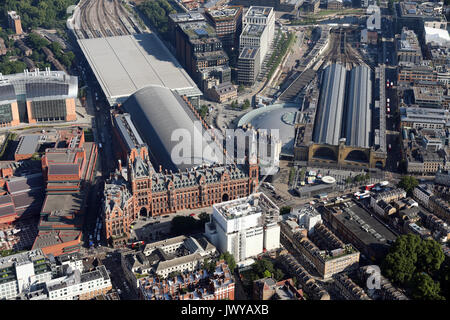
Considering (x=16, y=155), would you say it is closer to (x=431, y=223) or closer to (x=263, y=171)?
(x=263, y=171)

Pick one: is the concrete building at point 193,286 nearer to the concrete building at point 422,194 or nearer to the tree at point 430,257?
the tree at point 430,257

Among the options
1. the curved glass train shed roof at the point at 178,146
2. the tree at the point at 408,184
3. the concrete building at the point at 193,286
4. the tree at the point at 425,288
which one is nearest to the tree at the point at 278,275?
the concrete building at the point at 193,286

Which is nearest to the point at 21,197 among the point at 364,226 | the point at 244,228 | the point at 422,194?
the point at 244,228

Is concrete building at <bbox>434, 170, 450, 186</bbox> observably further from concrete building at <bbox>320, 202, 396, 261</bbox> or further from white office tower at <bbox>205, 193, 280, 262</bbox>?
white office tower at <bbox>205, 193, 280, 262</bbox>

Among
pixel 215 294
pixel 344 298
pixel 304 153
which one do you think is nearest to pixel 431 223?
pixel 344 298

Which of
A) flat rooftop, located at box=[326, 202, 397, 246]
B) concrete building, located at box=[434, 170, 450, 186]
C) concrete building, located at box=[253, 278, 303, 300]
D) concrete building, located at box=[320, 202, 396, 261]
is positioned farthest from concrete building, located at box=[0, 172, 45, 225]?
concrete building, located at box=[434, 170, 450, 186]

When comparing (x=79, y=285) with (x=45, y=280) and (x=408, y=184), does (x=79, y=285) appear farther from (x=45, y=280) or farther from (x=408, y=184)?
(x=408, y=184)
